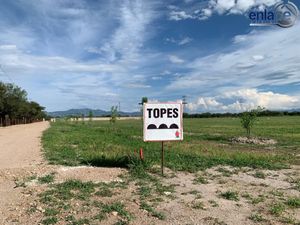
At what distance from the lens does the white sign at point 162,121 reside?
9.60 m

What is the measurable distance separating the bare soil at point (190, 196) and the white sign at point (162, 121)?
1058mm

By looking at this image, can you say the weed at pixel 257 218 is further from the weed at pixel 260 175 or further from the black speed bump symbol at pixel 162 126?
the black speed bump symbol at pixel 162 126

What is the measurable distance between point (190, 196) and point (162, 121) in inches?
111

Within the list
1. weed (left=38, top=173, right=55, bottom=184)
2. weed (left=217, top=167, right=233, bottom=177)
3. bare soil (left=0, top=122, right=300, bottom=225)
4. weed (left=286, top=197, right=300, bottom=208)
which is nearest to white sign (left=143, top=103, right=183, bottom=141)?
bare soil (left=0, top=122, right=300, bottom=225)

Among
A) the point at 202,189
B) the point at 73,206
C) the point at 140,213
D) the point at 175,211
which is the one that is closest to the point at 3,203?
the point at 73,206

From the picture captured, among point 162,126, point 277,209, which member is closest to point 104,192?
point 162,126

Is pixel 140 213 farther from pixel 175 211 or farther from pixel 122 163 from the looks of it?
pixel 122 163

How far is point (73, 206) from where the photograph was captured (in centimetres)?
659

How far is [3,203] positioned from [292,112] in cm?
15082

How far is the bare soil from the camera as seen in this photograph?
5.98 metres

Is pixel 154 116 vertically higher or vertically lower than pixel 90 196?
higher

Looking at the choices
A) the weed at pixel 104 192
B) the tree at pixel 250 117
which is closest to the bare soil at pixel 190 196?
the weed at pixel 104 192

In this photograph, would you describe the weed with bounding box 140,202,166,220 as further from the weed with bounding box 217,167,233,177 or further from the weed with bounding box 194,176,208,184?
the weed with bounding box 217,167,233,177

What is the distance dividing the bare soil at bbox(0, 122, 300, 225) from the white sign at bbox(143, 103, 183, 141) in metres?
1.06
